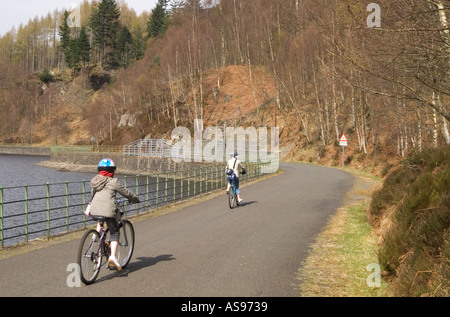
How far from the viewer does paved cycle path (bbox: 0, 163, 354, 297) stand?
6.27 metres

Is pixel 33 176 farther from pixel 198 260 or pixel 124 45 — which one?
pixel 124 45

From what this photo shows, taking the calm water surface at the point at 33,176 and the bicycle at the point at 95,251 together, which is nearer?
the bicycle at the point at 95,251

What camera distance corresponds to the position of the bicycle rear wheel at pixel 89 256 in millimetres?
6352

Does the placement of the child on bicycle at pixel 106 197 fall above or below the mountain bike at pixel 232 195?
above

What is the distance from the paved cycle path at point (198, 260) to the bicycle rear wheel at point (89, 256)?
162mm

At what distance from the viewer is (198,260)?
798 centimetres

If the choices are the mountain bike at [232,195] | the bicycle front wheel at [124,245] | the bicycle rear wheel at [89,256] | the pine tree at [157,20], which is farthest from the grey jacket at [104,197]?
the pine tree at [157,20]

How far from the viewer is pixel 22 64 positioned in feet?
494

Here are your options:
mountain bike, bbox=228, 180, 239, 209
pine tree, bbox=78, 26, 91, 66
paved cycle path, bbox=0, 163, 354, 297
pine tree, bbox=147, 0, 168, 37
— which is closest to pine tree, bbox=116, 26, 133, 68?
pine tree, bbox=78, 26, 91, 66

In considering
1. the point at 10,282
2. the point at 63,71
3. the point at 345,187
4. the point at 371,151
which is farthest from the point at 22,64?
the point at 10,282

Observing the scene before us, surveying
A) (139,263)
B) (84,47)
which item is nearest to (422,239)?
(139,263)

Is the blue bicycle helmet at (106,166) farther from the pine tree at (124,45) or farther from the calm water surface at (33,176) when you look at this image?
the pine tree at (124,45)
